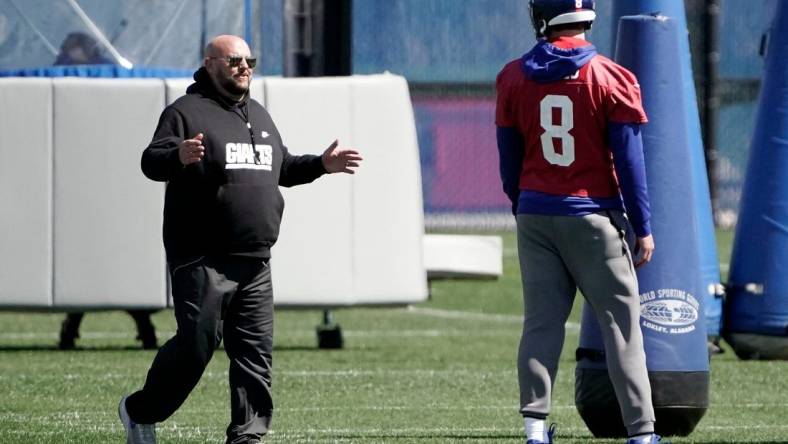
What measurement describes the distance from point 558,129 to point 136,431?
2151 millimetres

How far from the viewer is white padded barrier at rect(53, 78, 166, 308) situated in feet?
42.9

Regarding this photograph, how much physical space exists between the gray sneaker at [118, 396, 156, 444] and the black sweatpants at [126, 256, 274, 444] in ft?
0.09

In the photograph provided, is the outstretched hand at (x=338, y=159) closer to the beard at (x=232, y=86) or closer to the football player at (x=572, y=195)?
the beard at (x=232, y=86)

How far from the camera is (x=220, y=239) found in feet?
23.8

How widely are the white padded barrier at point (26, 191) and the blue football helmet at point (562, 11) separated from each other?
6.73 meters

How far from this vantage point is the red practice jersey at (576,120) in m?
6.93

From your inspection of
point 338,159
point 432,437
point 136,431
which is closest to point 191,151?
point 338,159

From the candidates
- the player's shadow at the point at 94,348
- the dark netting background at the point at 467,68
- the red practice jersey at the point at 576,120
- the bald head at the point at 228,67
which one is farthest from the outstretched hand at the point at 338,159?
the dark netting background at the point at 467,68

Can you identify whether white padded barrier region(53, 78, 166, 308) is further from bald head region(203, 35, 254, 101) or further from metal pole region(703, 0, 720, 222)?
metal pole region(703, 0, 720, 222)

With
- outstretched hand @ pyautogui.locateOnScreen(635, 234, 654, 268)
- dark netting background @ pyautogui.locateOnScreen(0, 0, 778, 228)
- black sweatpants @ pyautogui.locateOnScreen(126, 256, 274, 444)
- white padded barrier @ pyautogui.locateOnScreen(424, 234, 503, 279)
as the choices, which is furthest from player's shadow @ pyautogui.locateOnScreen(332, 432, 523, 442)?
dark netting background @ pyautogui.locateOnScreen(0, 0, 778, 228)

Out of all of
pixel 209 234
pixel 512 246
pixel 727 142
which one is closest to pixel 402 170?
pixel 209 234

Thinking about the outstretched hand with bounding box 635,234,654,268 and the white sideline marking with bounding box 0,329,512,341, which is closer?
the outstretched hand with bounding box 635,234,654,268

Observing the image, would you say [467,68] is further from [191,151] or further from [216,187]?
[191,151]

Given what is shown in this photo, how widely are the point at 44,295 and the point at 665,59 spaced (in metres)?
6.06
